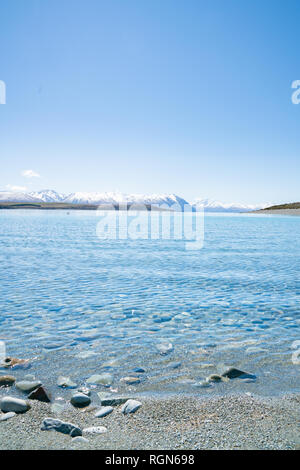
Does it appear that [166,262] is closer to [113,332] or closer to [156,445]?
[113,332]

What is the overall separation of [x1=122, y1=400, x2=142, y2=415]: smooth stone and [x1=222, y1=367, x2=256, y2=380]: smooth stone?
2.53 m

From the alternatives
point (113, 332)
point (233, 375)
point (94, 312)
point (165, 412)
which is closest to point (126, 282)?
point (94, 312)

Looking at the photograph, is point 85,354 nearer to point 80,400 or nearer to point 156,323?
point 80,400

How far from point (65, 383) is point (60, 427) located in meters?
1.90

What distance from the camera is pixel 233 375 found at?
7.97 meters

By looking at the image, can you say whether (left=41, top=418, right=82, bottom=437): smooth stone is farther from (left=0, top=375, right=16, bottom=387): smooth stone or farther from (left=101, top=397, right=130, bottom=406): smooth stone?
(left=0, top=375, right=16, bottom=387): smooth stone

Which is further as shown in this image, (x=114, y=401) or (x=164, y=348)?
(x=164, y=348)

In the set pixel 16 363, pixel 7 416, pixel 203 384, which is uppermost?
pixel 7 416

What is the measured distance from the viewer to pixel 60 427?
18.8ft

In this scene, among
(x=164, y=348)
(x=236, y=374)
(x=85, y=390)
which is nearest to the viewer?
(x=85, y=390)

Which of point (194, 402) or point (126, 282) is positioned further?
point (126, 282)

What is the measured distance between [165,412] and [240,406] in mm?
1562

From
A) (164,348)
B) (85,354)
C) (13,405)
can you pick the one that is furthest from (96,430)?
(164,348)

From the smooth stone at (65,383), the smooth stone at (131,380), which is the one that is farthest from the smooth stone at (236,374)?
the smooth stone at (65,383)
